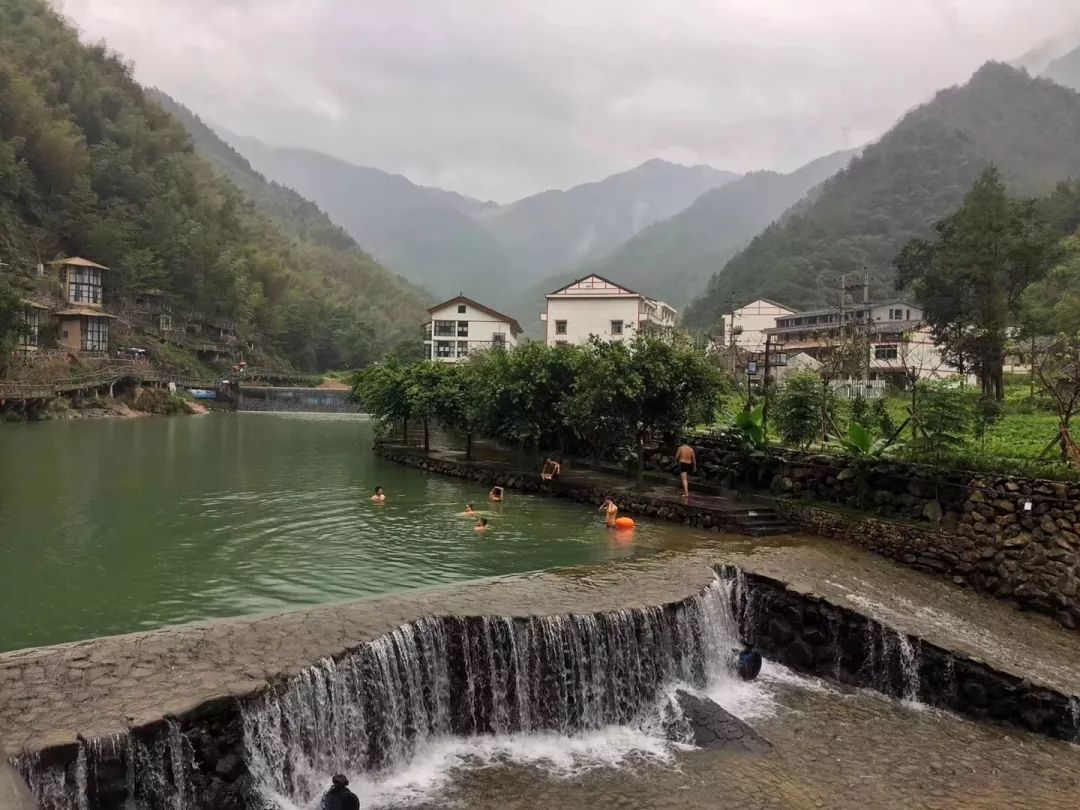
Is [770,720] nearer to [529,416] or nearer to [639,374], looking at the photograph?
[639,374]

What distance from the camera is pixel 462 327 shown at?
235 ft

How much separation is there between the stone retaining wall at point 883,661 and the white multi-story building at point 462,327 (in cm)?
5910

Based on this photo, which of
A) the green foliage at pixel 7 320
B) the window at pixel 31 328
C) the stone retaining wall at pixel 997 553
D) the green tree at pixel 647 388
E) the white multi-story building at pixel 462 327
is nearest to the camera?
the stone retaining wall at pixel 997 553

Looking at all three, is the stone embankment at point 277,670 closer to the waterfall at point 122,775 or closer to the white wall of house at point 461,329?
the waterfall at point 122,775

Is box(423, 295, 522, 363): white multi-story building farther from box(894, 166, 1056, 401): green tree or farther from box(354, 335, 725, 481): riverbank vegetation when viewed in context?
box(894, 166, 1056, 401): green tree

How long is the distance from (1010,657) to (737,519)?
666cm

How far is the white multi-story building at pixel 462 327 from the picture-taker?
7094 cm

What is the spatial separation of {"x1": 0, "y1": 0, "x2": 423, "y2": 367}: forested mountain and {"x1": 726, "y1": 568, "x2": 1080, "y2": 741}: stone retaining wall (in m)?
69.6

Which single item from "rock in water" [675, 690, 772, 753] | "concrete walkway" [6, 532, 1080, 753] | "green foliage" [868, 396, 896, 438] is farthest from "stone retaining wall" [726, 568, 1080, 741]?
"green foliage" [868, 396, 896, 438]

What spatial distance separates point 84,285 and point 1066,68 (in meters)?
223

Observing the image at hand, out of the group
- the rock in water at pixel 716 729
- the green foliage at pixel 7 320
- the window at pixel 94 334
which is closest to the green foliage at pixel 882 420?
the rock in water at pixel 716 729

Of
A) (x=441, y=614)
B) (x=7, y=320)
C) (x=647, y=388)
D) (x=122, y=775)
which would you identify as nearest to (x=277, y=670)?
(x=122, y=775)

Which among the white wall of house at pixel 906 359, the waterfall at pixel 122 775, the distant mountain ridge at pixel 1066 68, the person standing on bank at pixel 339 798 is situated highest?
the distant mountain ridge at pixel 1066 68

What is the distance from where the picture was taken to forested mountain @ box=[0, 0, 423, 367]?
2756 inches
